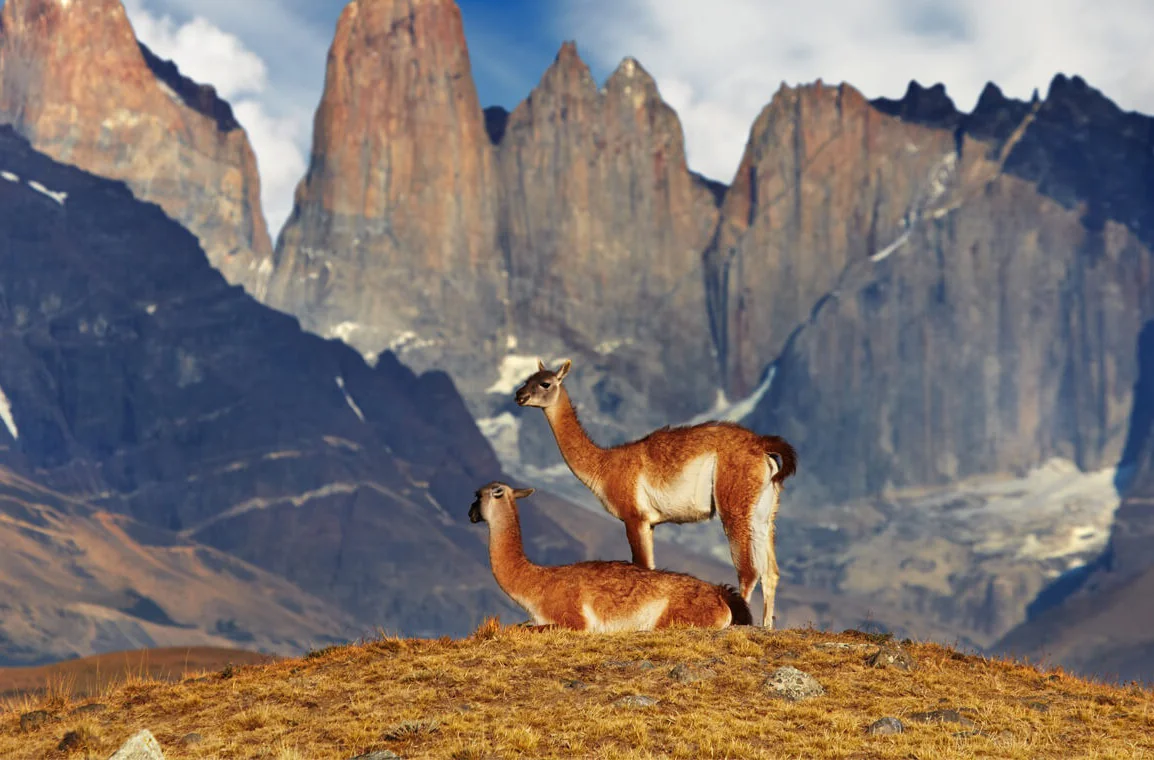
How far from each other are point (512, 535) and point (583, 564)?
2.08m

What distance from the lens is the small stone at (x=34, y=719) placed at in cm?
2739

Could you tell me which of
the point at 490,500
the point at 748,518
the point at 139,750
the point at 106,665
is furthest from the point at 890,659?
the point at 106,665

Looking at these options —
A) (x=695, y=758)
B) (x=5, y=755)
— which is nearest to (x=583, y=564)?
(x=695, y=758)

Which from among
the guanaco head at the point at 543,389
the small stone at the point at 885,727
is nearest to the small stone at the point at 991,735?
the small stone at the point at 885,727

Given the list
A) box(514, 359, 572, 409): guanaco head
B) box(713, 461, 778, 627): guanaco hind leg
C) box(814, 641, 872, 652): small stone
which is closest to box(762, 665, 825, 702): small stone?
box(814, 641, 872, 652): small stone

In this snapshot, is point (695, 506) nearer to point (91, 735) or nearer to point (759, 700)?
point (759, 700)

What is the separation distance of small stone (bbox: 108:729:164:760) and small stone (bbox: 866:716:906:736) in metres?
10.1

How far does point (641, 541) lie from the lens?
31.4 m

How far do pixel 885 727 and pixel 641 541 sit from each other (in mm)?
8845

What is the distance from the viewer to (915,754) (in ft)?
72.4

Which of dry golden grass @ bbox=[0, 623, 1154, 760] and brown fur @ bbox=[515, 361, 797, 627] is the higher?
brown fur @ bbox=[515, 361, 797, 627]

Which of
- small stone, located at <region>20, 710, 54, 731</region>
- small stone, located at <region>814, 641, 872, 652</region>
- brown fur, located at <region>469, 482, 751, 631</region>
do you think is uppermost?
brown fur, located at <region>469, 482, 751, 631</region>

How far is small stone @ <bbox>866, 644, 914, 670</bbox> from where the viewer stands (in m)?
27.8

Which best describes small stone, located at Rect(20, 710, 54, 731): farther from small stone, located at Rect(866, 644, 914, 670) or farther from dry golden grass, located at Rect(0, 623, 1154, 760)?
small stone, located at Rect(866, 644, 914, 670)
